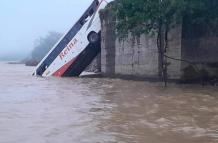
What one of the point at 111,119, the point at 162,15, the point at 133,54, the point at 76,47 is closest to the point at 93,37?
the point at 76,47

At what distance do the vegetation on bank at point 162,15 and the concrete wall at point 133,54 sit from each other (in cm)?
37

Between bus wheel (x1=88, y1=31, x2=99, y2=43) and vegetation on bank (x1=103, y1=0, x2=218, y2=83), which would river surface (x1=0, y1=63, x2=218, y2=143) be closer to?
vegetation on bank (x1=103, y1=0, x2=218, y2=83)

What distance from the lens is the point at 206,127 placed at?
7.19 metres

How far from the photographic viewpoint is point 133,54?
19.9 meters

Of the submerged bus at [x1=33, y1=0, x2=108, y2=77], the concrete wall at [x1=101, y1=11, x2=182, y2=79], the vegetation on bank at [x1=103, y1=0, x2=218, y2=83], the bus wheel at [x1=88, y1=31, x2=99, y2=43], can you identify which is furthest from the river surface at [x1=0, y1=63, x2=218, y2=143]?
the bus wheel at [x1=88, y1=31, x2=99, y2=43]

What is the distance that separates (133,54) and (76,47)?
4074mm

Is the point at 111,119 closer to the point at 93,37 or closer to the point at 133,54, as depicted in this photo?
the point at 133,54

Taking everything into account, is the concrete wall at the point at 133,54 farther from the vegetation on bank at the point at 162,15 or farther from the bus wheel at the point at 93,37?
the bus wheel at the point at 93,37

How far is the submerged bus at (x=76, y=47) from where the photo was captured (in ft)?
75.3

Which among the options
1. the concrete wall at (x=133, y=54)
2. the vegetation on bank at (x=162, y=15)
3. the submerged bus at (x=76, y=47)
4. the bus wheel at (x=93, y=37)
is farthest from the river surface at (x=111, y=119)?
the bus wheel at (x=93, y=37)

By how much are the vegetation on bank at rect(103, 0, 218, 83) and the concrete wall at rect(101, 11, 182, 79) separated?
0.37 metres

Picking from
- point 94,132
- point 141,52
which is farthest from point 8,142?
point 141,52

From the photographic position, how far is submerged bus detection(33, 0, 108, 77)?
904 inches

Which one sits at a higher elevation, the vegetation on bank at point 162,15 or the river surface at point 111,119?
the vegetation on bank at point 162,15
